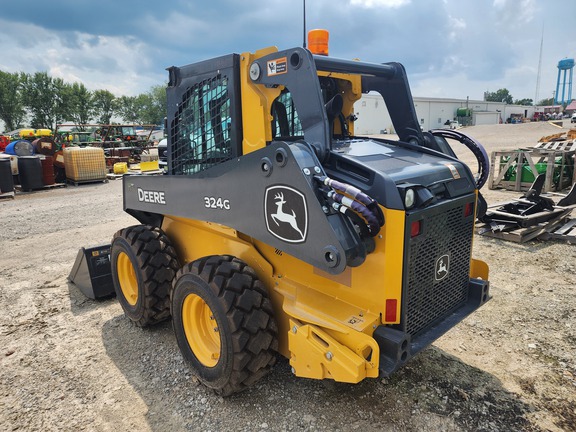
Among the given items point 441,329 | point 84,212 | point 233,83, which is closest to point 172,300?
point 233,83

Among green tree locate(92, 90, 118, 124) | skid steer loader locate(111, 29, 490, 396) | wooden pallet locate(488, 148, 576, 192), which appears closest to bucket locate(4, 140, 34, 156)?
skid steer loader locate(111, 29, 490, 396)

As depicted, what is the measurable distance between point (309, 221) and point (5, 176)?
1292 centimetres

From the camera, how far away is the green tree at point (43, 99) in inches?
1939

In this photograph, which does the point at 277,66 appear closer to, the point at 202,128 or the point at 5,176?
the point at 202,128

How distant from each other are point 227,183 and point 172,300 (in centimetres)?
106

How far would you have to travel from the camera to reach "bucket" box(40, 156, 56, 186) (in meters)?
13.9

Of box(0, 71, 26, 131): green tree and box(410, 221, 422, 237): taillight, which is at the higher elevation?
box(0, 71, 26, 131): green tree

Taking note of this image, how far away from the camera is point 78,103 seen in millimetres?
53375

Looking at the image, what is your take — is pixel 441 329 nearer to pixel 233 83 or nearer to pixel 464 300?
pixel 464 300

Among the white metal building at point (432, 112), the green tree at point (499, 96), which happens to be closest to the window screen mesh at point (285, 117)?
the white metal building at point (432, 112)

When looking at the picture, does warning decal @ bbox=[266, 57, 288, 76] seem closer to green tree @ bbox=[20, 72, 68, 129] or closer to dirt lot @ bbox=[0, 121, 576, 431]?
dirt lot @ bbox=[0, 121, 576, 431]

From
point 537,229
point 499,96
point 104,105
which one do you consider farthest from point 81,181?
point 499,96

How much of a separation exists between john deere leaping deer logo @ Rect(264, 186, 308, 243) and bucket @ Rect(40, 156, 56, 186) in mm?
13991

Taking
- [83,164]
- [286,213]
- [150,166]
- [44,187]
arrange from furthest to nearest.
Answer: [83,164], [44,187], [150,166], [286,213]
